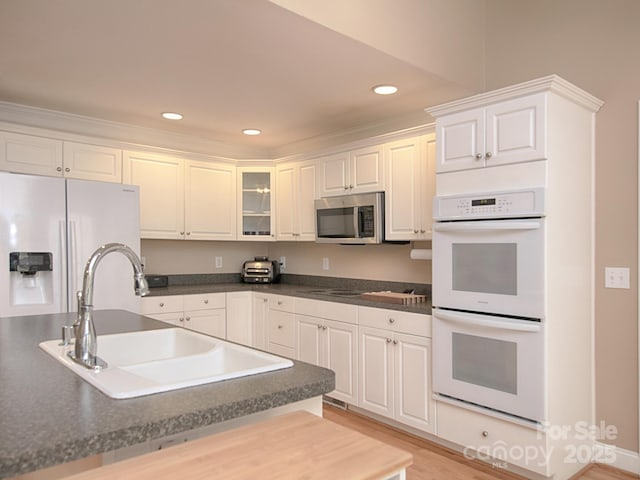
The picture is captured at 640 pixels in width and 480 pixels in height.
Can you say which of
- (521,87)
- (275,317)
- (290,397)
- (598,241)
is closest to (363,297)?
(275,317)

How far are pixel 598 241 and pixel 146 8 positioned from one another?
2.61m

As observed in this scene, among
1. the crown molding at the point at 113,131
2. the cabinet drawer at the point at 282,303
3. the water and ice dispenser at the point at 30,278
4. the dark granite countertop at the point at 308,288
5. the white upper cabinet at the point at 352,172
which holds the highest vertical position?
the crown molding at the point at 113,131

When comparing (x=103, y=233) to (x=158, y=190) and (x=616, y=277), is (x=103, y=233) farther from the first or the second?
(x=616, y=277)

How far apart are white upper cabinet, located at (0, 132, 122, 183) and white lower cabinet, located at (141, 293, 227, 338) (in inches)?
41.0

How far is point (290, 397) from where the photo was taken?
1218 millimetres

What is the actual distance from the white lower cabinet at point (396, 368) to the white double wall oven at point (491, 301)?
13 centimetres

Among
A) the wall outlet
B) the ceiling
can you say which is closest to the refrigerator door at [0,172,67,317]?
the ceiling

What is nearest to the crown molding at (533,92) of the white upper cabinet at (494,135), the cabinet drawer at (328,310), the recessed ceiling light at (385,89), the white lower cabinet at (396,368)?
the white upper cabinet at (494,135)

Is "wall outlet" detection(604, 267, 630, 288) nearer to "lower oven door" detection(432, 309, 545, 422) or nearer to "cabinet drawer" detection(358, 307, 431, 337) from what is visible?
"lower oven door" detection(432, 309, 545, 422)

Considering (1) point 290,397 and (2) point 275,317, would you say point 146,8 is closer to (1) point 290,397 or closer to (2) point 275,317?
(1) point 290,397

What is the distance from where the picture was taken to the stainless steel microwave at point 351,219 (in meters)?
3.59

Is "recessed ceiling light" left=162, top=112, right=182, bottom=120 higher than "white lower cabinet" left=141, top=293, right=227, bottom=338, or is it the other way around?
"recessed ceiling light" left=162, top=112, right=182, bottom=120

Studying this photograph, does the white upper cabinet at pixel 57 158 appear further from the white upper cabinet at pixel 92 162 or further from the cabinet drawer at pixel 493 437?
the cabinet drawer at pixel 493 437

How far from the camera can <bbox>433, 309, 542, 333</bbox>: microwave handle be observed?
2383 mm
